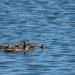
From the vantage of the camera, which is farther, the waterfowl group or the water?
the waterfowl group

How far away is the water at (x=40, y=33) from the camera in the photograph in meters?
37.1

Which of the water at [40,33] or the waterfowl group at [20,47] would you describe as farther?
the waterfowl group at [20,47]

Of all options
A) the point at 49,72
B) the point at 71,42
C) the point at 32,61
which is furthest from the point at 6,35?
the point at 49,72

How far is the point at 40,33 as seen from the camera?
48.0m

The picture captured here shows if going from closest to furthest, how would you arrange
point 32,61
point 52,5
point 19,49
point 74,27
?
point 32,61 → point 19,49 → point 74,27 → point 52,5

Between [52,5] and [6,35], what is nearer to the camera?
[6,35]

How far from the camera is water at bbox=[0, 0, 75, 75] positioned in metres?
37.1

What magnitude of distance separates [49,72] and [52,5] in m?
29.7

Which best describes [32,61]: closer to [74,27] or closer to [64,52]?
[64,52]

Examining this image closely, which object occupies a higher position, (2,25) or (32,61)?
(2,25)

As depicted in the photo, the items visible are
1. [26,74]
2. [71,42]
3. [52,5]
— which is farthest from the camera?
[52,5]

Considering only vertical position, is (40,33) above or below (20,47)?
above

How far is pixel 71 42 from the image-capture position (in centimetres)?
4422

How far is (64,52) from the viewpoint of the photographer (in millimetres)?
41188
